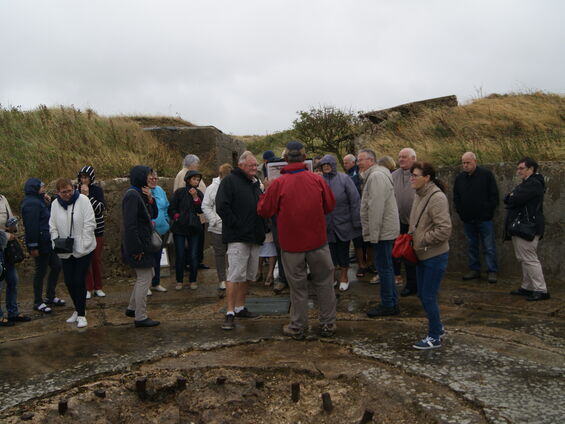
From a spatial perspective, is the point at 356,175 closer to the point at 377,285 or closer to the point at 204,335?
the point at 377,285

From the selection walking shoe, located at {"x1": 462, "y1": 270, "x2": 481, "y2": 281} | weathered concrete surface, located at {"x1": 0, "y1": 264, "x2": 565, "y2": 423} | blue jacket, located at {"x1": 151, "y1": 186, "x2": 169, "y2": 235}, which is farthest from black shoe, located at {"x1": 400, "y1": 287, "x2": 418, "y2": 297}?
blue jacket, located at {"x1": 151, "y1": 186, "x2": 169, "y2": 235}

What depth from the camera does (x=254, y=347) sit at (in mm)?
5188

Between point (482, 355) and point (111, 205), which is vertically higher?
point (111, 205)

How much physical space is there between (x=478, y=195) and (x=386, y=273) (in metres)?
2.24

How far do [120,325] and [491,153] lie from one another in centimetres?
641

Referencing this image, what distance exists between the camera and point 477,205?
7.41 metres

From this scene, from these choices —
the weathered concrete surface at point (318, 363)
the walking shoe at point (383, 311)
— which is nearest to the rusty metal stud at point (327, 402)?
the weathered concrete surface at point (318, 363)

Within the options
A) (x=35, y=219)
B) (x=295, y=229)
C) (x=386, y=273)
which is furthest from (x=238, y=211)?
(x=35, y=219)

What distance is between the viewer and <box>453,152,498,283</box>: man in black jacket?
742 centimetres

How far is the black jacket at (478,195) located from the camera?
741cm

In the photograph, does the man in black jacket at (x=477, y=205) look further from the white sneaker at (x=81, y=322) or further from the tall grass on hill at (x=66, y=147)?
the tall grass on hill at (x=66, y=147)

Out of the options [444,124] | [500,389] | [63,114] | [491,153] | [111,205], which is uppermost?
[63,114]

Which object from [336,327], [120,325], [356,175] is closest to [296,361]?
[336,327]

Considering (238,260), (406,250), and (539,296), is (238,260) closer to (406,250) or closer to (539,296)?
(406,250)
